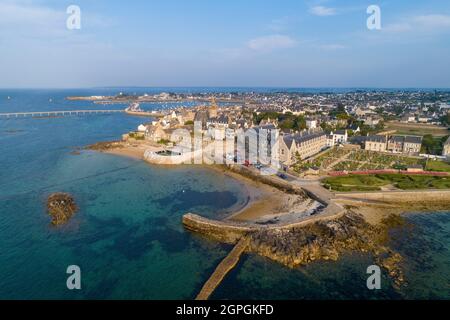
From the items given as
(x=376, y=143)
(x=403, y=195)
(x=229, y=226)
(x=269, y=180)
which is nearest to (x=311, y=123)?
(x=376, y=143)

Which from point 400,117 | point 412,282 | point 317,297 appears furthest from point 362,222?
point 400,117

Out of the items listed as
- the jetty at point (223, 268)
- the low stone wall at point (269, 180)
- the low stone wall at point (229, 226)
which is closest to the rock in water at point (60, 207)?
the low stone wall at point (229, 226)

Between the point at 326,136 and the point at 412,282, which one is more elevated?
the point at 326,136

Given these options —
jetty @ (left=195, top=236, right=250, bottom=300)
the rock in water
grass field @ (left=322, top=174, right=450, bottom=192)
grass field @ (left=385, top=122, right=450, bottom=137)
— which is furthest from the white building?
the rock in water

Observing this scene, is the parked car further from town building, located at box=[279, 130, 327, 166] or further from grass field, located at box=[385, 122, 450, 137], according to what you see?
grass field, located at box=[385, 122, 450, 137]

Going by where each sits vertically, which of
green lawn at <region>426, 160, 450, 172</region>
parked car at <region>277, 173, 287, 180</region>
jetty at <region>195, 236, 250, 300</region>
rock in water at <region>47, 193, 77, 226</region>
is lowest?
jetty at <region>195, 236, 250, 300</region>

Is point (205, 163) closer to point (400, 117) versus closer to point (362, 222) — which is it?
point (362, 222)
